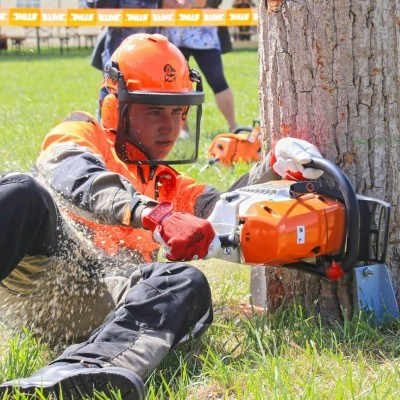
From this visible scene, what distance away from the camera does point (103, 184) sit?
293 cm

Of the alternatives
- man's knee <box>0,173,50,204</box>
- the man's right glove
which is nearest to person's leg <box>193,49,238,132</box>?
the man's right glove

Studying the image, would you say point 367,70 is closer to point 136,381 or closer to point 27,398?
point 136,381

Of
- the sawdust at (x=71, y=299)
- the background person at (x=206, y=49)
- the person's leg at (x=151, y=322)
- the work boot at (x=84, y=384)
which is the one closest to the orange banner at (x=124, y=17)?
the background person at (x=206, y=49)

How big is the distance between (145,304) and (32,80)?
1562cm

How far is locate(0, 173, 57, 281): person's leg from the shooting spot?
2.70 meters

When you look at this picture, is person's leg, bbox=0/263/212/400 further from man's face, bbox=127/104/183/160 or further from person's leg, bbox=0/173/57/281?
man's face, bbox=127/104/183/160

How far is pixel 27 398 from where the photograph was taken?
2.41 metres

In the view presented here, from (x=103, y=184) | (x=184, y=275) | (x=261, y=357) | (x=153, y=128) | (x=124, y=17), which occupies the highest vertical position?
(x=124, y=17)

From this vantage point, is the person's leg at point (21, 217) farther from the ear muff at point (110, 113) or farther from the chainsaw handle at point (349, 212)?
the chainsaw handle at point (349, 212)

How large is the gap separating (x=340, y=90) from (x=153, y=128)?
0.78 m

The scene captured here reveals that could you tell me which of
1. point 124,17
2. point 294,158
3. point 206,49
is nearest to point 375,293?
point 294,158

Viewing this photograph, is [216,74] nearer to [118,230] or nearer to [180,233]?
[118,230]

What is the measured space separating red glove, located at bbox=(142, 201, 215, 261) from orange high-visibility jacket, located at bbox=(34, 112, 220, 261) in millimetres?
152

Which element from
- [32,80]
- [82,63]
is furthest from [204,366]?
[82,63]
